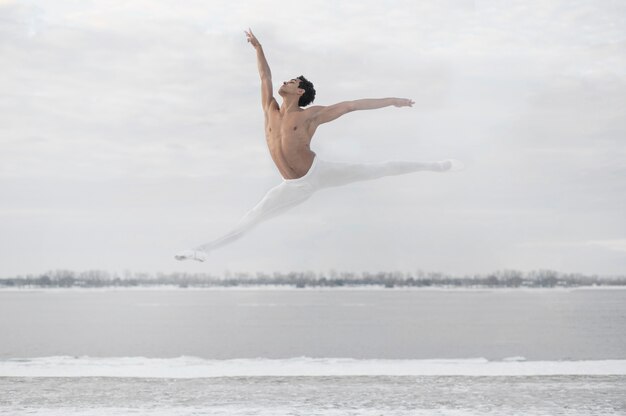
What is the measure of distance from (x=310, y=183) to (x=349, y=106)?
2.04ft

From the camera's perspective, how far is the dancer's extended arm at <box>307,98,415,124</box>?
504 centimetres

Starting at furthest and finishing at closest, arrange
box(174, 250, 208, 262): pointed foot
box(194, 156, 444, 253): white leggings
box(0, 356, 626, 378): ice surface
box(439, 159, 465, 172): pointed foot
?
box(0, 356, 626, 378): ice surface, box(439, 159, 465, 172): pointed foot, box(194, 156, 444, 253): white leggings, box(174, 250, 208, 262): pointed foot

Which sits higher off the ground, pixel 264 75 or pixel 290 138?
pixel 264 75

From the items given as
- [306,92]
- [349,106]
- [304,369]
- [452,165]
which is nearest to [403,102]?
[349,106]

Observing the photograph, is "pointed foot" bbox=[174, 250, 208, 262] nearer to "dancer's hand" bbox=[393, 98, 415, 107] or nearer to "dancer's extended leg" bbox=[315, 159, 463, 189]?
"dancer's extended leg" bbox=[315, 159, 463, 189]

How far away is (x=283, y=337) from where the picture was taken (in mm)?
44875

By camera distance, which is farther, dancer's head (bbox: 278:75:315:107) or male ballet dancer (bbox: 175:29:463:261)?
dancer's head (bbox: 278:75:315:107)

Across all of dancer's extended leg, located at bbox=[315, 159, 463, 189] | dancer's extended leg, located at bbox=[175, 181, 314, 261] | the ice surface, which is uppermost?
dancer's extended leg, located at bbox=[315, 159, 463, 189]

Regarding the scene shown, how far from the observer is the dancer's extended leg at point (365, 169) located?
17.9 feet

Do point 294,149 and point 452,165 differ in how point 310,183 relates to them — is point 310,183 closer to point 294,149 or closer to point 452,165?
point 294,149

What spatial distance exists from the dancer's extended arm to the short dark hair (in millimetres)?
204

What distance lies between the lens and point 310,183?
5398mm

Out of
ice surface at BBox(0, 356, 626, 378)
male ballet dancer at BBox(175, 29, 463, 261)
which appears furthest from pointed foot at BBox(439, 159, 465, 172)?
ice surface at BBox(0, 356, 626, 378)

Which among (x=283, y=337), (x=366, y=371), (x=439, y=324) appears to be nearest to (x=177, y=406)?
(x=366, y=371)
